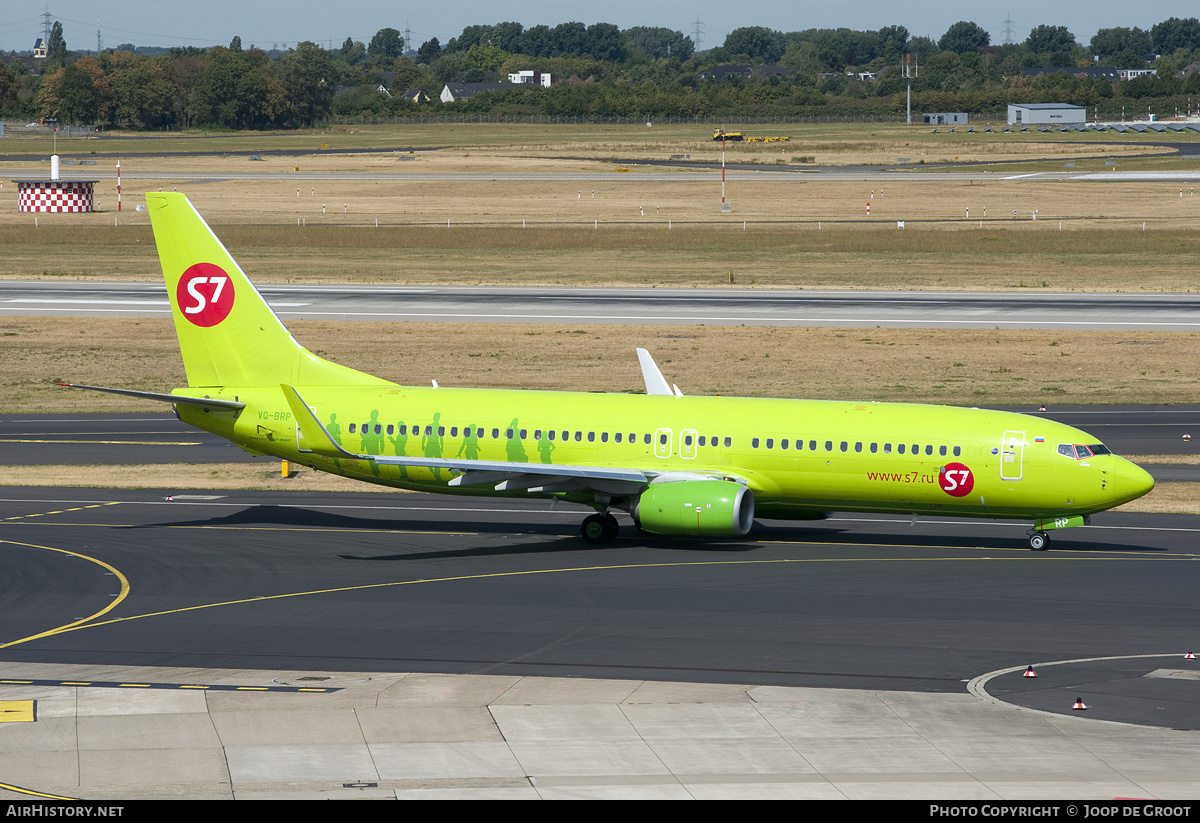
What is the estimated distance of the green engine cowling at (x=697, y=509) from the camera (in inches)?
1428

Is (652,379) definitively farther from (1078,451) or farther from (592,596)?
(1078,451)

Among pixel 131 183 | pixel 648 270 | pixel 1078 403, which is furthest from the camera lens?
pixel 131 183

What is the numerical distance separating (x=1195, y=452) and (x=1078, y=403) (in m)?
9.17

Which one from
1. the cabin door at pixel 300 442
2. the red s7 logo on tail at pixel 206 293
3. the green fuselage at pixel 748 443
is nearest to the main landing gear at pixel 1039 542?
the green fuselage at pixel 748 443

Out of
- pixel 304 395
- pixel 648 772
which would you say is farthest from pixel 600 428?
pixel 648 772

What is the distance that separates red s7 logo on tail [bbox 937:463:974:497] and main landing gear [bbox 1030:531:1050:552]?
2603 mm

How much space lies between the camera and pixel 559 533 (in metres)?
41.3

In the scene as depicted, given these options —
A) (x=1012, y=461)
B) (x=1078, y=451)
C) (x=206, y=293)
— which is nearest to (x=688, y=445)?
(x=1012, y=461)

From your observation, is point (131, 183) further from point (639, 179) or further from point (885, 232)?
point (885, 232)

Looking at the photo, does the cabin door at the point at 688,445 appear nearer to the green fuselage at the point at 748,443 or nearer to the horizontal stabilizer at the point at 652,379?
the green fuselage at the point at 748,443

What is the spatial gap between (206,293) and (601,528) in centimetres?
1481

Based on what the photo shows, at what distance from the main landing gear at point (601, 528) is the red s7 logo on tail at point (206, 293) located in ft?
44.2

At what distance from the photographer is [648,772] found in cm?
2109

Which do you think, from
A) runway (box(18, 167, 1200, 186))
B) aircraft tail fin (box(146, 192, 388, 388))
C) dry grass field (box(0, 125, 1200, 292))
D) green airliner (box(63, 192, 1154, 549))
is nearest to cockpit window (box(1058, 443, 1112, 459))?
green airliner (box(63, 192, 1154, 549))
